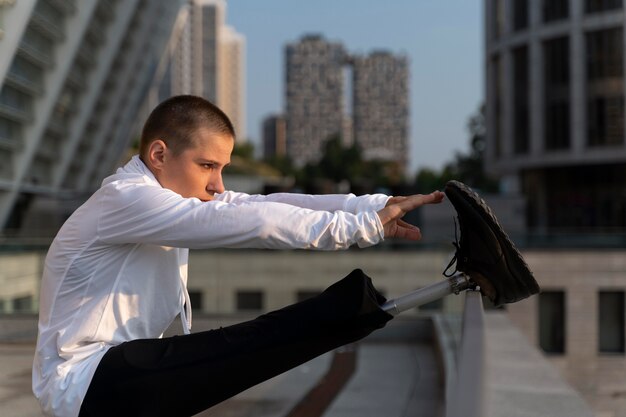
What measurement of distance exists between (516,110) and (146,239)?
1698 inches

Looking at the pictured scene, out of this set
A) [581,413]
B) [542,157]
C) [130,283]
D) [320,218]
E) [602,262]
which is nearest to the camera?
[320,218]

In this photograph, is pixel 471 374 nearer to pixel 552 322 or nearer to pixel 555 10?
pixel 552 322

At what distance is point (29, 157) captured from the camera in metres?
35.9

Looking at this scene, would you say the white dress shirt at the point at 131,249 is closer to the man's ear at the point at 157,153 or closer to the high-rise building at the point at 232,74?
the man's ear at the point at 157,153

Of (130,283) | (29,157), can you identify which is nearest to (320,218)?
(130,283)

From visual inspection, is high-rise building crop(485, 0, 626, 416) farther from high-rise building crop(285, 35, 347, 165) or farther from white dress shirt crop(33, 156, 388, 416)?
high-rise building crop(285, 35, 347, 165)

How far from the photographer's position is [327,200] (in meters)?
2.61

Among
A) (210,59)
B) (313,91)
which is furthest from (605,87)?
(210,59)

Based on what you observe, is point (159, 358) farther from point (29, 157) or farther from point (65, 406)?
point (29, 157)

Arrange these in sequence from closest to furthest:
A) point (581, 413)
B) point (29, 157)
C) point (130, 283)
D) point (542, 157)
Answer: point (130, 283), point (581, 413), point (29, 157), point (542, 157)

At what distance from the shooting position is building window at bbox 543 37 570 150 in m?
40.6

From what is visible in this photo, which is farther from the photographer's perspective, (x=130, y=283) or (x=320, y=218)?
(x=130, y=283)

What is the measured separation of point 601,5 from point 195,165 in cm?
4038

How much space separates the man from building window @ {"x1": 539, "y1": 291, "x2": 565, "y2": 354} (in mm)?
25654
